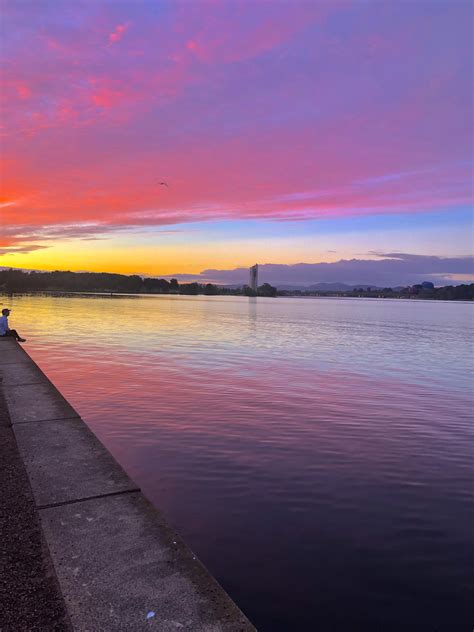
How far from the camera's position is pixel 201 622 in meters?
4.36

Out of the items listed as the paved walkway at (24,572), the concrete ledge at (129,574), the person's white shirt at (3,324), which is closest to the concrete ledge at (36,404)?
the paved walkway at (24,572)

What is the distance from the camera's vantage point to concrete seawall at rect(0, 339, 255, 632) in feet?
14.5

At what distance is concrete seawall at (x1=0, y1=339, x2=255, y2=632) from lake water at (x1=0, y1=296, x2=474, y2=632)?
121 cm

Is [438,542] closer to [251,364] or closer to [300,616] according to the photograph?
[300,616]

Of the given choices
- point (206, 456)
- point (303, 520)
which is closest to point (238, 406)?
point (206, 456)

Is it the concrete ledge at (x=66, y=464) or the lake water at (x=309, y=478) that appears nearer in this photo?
the lake water at (x=309, y=478)

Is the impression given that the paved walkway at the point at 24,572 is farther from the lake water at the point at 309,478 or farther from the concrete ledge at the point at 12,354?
the concrete ledge at the point at 12,354

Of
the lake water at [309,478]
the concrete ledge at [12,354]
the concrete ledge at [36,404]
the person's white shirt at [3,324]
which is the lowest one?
the lake water at [309,478]

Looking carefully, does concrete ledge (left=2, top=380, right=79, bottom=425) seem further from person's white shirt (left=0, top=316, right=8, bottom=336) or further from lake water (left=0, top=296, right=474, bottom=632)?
person's white shirt (left=0, top=316, right=8, bottom=336)

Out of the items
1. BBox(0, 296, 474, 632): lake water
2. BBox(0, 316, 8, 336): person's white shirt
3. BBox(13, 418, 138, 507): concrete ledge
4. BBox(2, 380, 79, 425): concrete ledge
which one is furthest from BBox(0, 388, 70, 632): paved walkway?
BBox(0, 316, 8, 336): person's white shirt

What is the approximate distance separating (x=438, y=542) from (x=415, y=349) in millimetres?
31534

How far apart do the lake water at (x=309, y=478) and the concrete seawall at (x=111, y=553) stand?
3.96 ft

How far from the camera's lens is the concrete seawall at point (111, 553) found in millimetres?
4430

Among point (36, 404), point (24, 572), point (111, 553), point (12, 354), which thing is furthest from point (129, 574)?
point (12, 354)
